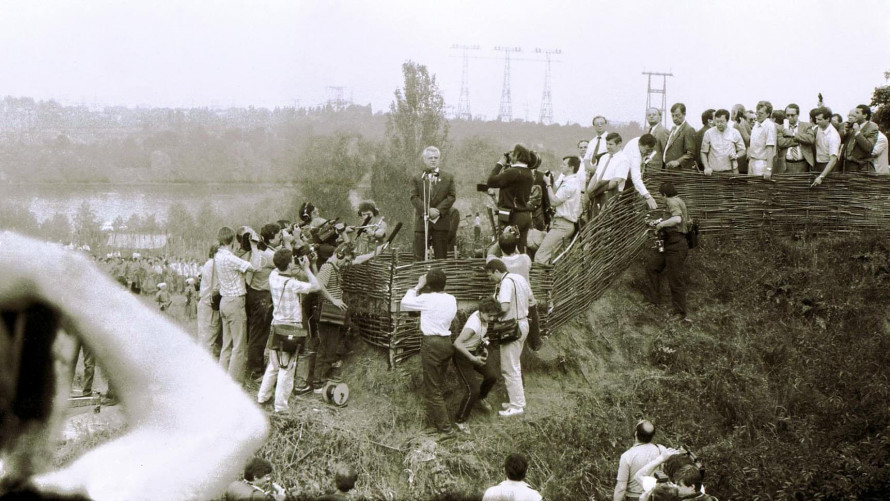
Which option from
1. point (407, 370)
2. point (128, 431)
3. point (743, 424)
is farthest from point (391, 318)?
point (128, 431)

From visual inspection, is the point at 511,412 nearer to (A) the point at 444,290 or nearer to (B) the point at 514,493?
(A) the point at 444,290

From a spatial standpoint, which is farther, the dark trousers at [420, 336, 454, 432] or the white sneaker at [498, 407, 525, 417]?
the white sneaker at [498, 407, 525, 417]

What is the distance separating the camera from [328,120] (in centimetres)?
3978

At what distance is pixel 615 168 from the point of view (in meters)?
11.8

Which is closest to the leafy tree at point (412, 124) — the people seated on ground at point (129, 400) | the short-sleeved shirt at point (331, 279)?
the short-sleeved shirt at point (331, 279)

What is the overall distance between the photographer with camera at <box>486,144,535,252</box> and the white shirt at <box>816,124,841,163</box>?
19.6ft

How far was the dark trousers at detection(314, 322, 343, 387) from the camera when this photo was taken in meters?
9.55

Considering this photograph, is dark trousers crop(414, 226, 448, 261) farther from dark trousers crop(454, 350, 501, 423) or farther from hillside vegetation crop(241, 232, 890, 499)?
dark trousers crop(454, 350, 501, 423)

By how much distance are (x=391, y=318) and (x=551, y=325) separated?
8.25 feet

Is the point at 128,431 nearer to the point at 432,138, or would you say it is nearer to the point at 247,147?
the point at 247,147

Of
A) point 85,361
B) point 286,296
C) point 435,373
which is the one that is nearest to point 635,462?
point 435,373

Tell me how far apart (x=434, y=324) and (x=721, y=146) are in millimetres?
7247

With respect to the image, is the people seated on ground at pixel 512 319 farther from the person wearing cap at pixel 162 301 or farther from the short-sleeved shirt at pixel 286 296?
the person wearing cap at pixel 162 301

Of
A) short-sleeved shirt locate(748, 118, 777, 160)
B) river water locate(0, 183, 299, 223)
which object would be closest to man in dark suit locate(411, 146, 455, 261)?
short-sleeved shirt locate(748, 118, 777, 160)
